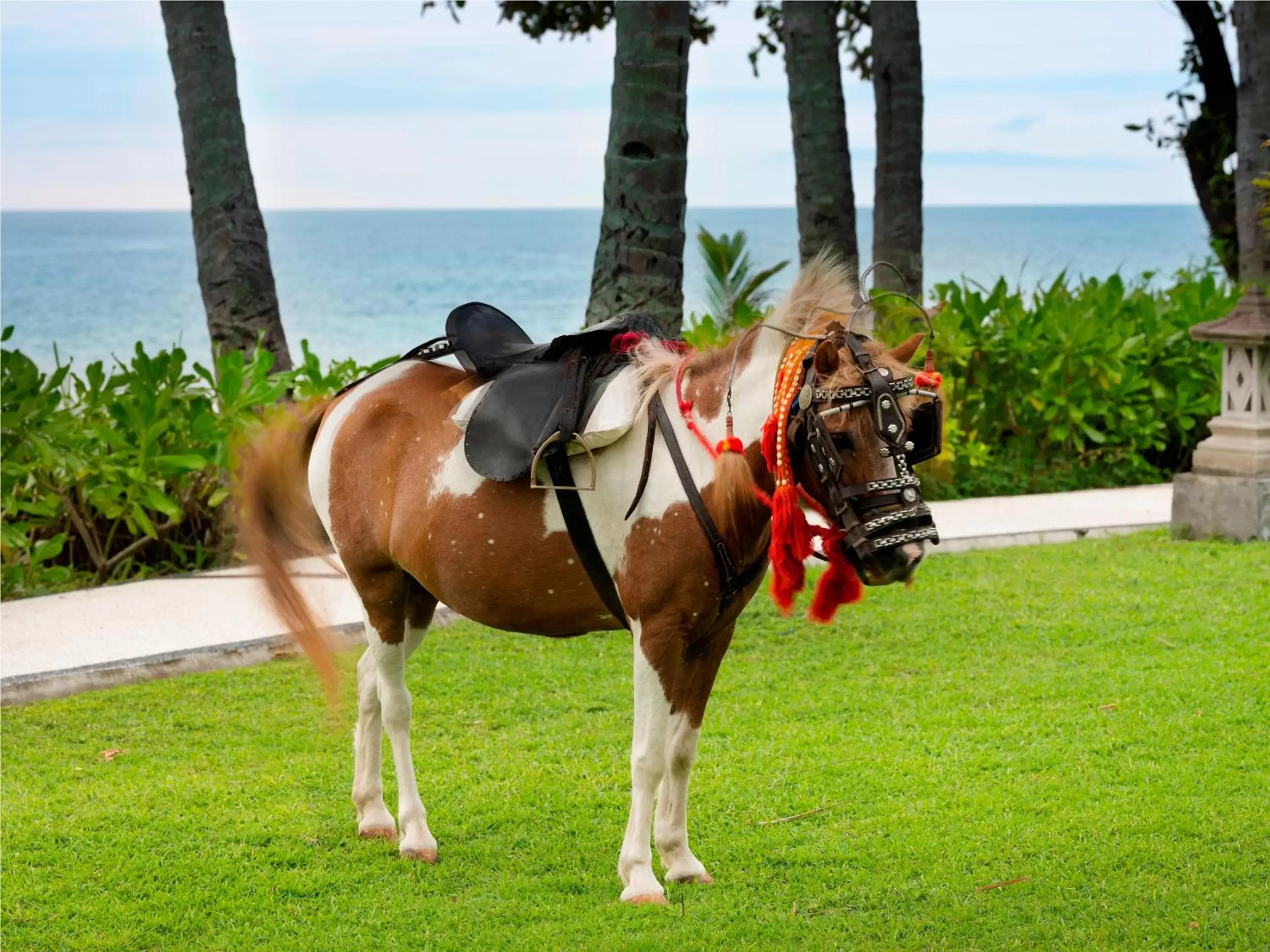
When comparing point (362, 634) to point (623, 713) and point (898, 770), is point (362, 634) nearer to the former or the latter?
point (623, 713)

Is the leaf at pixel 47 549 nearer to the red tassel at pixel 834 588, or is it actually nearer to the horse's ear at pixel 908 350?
the red tassel at pixel 834 588

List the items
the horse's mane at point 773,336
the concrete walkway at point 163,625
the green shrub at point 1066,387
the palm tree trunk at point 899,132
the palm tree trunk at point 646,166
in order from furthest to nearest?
1. the palm tree trunk at point 899,132
2. the green shrub at point 1066,387
3. the palm tree trunk at point 646,166
4. the concrete walkway at point 163,625
5. the horse's mane at point 773,336

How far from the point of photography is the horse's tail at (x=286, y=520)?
15.0 ft

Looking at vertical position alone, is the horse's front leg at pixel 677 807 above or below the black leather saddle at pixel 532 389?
below

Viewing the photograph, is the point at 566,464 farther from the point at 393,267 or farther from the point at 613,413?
the point at 393,267

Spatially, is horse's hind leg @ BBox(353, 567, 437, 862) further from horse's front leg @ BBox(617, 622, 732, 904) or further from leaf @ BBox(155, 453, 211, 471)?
leaf @ BBox(155, 453, 211, 471)

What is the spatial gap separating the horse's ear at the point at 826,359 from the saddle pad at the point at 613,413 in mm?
551

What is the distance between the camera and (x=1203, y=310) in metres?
10.4

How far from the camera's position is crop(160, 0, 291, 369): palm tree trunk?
838 centimetres

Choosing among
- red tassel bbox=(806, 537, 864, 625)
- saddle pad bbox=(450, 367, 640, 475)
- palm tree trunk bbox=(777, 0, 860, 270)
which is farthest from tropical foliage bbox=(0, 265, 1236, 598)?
red tassel bbox=(806, 537, 864, 625)

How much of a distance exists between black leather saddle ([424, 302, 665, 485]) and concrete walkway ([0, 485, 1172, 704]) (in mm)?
1047

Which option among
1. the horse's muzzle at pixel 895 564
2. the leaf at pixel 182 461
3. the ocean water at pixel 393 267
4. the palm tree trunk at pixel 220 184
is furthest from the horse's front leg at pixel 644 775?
the ocean water at pixel 393 267

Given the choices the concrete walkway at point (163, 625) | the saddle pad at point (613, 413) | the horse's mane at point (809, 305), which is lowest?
the concrete walkway at point (163, 625)

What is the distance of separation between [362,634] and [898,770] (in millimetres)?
2728
